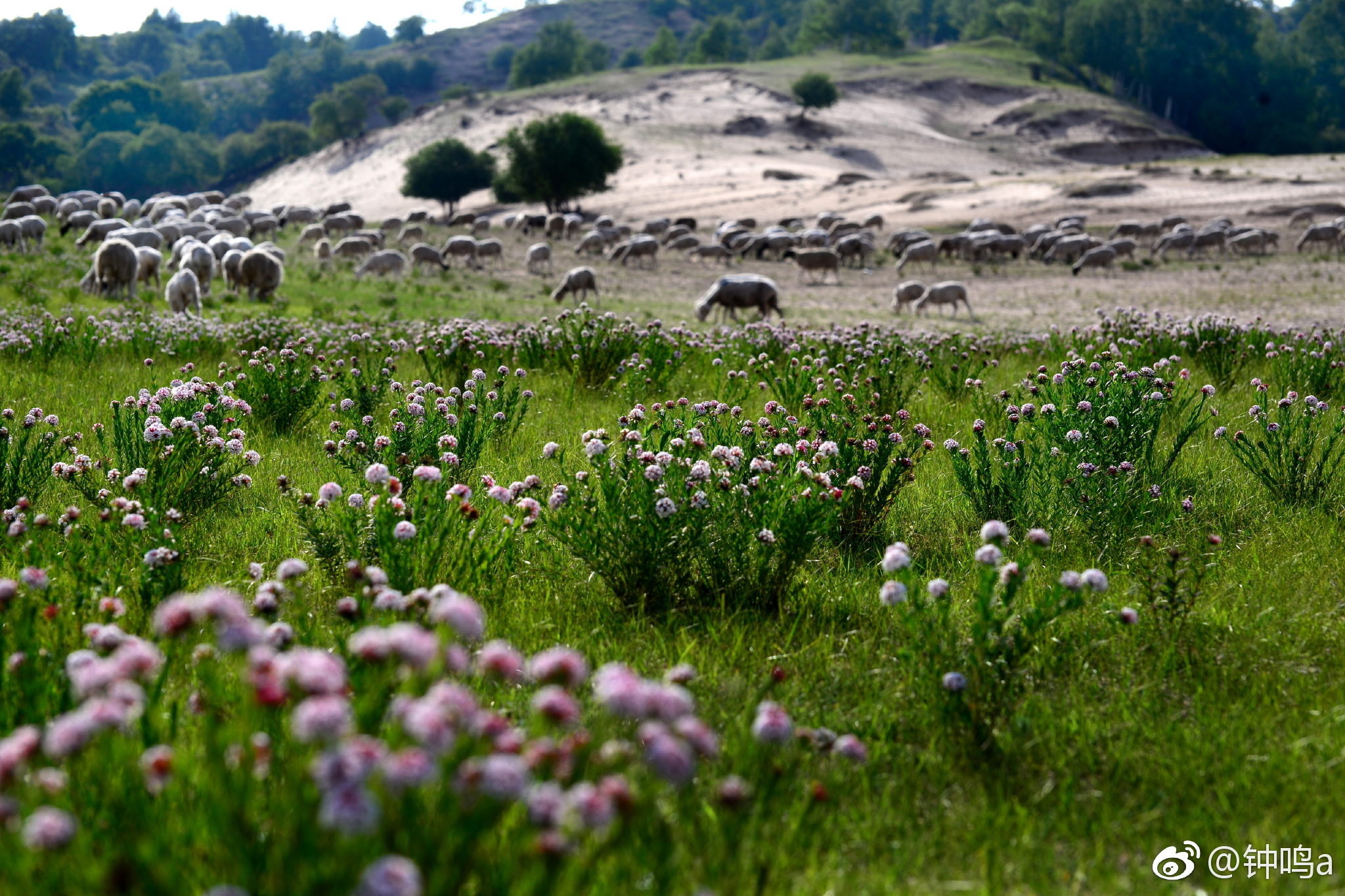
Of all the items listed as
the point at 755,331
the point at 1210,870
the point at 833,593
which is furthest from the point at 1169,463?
the point at 755,331

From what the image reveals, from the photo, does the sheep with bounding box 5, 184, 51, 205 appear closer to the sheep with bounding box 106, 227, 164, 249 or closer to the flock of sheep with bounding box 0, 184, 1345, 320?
the flock of sheep with bounding box 0, 184, 1345, 320

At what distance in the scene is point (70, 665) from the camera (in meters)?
1.93

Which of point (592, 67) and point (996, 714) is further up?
point (592, 67)

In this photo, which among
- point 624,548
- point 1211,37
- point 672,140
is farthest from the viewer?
point 1211,37

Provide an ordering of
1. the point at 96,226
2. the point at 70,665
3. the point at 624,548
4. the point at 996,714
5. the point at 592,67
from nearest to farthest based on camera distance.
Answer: the point at 70,665
the point at 996,714
the point at 624,548
the point at 96,226
the point at 592,67

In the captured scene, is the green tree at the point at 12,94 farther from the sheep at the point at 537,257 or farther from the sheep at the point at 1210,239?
the sheep at the point at 1210,239

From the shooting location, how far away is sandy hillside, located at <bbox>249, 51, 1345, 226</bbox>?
48250mm

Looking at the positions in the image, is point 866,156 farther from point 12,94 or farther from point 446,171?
point 12,94

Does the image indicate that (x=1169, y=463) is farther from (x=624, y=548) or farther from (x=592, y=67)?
(x=592, y=67)

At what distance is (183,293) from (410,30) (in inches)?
7596

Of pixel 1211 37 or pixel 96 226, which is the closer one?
pixel 96 226

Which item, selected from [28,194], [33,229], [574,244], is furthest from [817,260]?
[28,194]

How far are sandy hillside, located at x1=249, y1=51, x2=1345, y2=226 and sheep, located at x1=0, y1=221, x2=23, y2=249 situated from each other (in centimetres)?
3634

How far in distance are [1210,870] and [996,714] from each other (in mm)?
770
